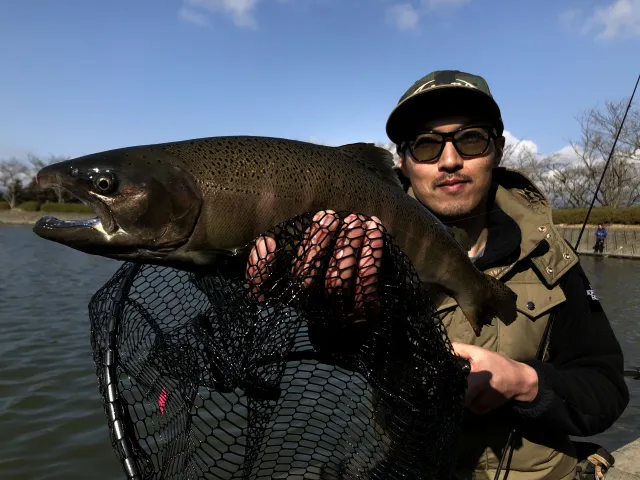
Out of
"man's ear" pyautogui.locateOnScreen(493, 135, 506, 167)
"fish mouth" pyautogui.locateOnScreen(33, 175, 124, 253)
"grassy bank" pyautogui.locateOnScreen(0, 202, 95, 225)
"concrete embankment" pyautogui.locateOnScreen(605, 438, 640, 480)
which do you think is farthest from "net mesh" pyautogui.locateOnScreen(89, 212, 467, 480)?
"grassy bank" pyautogui.locateOnScreen(0, 202, 95, 225)

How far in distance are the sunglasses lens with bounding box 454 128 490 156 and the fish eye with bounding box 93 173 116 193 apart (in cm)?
211

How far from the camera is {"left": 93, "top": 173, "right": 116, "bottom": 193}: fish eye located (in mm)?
2160

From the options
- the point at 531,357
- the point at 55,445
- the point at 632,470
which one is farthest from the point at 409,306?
the point at 55,445

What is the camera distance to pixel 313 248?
2.03 metres

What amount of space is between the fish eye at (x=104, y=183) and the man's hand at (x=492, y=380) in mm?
1804

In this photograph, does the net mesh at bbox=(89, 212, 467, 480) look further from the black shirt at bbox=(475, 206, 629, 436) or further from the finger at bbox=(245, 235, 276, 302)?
the black shirt at bbox=(475, 206, 629, 436)

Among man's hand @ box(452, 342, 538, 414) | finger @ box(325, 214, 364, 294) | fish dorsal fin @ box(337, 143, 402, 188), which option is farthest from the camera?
fish dorsal fin @ box(337, 143, 402, 188)

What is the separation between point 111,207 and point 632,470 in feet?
16.8

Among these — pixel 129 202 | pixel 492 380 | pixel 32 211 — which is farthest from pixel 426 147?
pixel 32 211

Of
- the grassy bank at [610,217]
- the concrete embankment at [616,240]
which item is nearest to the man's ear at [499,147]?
the concrete embankment at [616,240]

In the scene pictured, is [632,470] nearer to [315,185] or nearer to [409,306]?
[409,306]

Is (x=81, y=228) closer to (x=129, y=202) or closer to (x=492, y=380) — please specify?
(x=129, y=202)

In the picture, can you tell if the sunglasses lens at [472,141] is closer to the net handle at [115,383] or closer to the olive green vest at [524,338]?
the olive green vest at [524,338]

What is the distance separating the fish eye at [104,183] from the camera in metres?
2.16
